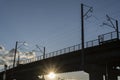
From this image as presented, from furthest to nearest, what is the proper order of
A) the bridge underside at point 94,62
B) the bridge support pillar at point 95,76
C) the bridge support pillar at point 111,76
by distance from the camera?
the bridge support pillar at point 111,76
the bridge support pillar at point 95,76
the bridge underside at point 94,62

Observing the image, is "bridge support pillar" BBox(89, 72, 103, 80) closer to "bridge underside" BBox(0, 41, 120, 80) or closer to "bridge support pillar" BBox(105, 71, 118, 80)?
"bridge underside" BBox(0, 41, 120, 80)

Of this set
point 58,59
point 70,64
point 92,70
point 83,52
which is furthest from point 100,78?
point 58,59

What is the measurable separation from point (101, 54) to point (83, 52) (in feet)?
11.3

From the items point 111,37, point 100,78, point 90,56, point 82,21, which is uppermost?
point 82,21

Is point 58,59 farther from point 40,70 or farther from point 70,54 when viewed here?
point 40,70

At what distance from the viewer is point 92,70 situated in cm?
4769

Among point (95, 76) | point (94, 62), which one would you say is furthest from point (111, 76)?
point (95, 76)

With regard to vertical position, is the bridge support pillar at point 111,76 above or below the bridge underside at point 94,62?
below

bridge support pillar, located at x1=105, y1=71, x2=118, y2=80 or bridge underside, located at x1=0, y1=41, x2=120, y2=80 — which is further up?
bridge underside, located at x1=0, y1=41, x2=120, y2=80

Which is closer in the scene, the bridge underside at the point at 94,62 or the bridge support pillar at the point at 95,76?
the bridge underside at the point at 94,62

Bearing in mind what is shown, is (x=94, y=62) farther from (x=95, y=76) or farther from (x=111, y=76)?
(x=111, y=76)

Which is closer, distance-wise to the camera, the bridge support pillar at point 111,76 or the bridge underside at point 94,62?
the bridge underside at point 94,62

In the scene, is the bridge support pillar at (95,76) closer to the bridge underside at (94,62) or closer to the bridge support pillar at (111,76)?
the bridge underside at (94,62)

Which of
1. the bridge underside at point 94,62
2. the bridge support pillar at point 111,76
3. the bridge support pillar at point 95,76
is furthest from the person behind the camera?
the bridge support pillar at point 111,76
